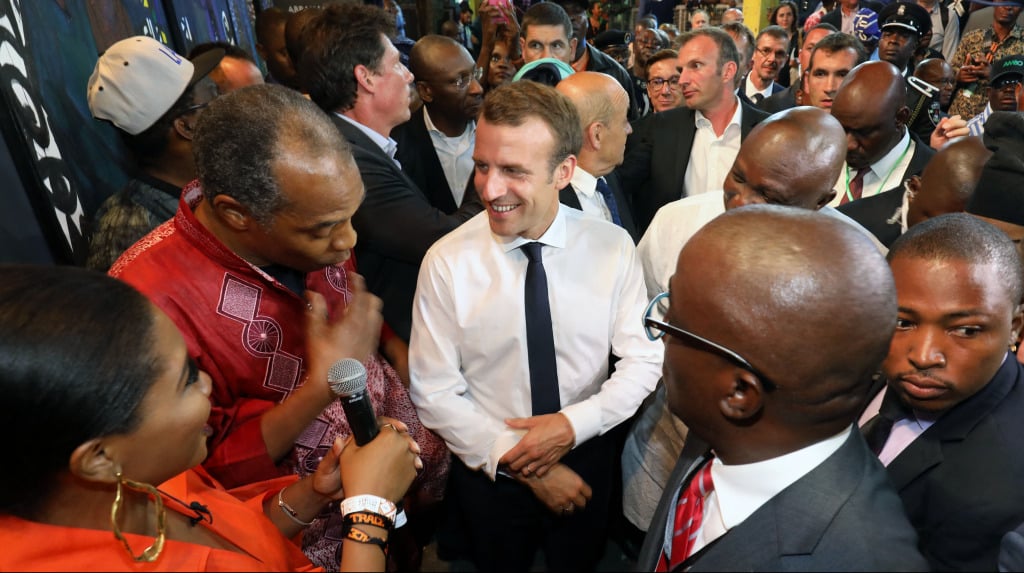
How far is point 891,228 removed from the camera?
2764 millimetres

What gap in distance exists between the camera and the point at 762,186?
89.1 inches

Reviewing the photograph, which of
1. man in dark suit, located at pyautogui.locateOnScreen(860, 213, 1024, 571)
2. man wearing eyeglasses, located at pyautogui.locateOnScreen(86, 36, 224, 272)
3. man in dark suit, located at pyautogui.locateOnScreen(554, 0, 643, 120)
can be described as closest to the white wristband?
man in dark suit, located at pyautogui.locateOnScreen(860, 213, 1024, 571)

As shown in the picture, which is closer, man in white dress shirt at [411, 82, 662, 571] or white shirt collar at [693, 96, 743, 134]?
man in white dress shirt at [411, 82, 662, 571]

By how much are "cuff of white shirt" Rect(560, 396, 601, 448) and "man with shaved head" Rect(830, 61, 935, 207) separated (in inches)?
81.6

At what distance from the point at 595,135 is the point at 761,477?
182 cm

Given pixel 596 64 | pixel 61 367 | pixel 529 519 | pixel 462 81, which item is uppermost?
pixel 61 367

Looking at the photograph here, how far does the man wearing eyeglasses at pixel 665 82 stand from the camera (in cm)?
498

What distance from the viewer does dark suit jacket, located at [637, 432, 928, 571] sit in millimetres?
1016

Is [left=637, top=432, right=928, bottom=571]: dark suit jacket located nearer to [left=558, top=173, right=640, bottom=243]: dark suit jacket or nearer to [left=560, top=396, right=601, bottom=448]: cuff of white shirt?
[left=560, top=396, right=601, bottom=448]: cuff of white shirt

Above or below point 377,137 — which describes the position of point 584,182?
below

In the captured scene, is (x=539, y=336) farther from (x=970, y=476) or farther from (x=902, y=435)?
(x=970, y=476)

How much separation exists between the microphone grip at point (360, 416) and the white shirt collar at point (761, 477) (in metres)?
0.76

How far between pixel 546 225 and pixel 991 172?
1.33 meters

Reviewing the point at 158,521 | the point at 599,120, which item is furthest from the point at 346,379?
the point at 599,120
